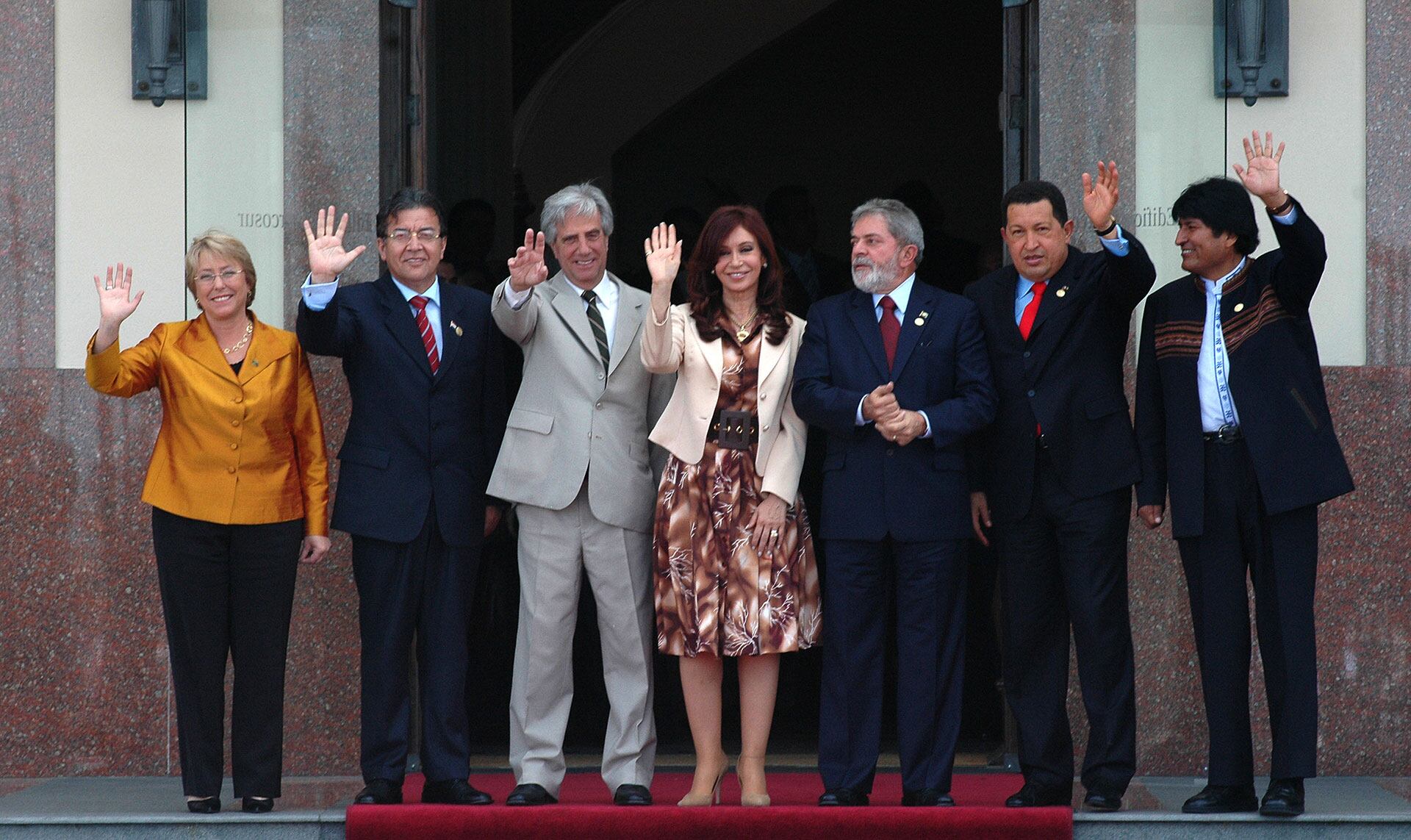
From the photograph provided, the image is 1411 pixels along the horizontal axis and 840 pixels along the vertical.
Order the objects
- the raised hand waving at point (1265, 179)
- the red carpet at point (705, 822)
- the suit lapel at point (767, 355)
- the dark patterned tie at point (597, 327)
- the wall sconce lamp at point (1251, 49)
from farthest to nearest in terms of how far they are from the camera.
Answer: the wall sconce lamp at point (1251, 49) → the dark patterned tie at point (597, 327) → the suit lapel at point (767, 355) → the red carpet at point (705, 822) → the raised hand waving at point (1265, 179)

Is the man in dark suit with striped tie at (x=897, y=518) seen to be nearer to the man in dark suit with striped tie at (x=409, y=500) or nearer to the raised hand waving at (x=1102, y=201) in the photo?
the raised hand waving at (x=1102, y=201)

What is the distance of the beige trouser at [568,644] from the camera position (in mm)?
5430

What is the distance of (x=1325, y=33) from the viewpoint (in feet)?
20.6

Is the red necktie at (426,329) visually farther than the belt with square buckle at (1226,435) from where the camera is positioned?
Yes

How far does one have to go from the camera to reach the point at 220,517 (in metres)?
5.33

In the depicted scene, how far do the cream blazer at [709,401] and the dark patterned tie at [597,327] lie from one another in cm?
16

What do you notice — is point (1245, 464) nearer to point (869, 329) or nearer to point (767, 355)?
point (869, 329)

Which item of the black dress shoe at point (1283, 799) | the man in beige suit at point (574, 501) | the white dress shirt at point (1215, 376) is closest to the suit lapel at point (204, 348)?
the man in beige suit at point (574, 501)

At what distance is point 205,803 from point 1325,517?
12.7ft

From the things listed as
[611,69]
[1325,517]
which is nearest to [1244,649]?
[1325,517]

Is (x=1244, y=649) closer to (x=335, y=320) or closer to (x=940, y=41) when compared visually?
(x=335, y=320)

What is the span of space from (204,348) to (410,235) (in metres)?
0.72

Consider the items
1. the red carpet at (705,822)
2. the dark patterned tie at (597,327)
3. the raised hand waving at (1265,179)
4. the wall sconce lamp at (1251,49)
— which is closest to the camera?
the raised hand waving at (1265,179)

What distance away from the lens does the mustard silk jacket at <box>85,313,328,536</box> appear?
210 inches
